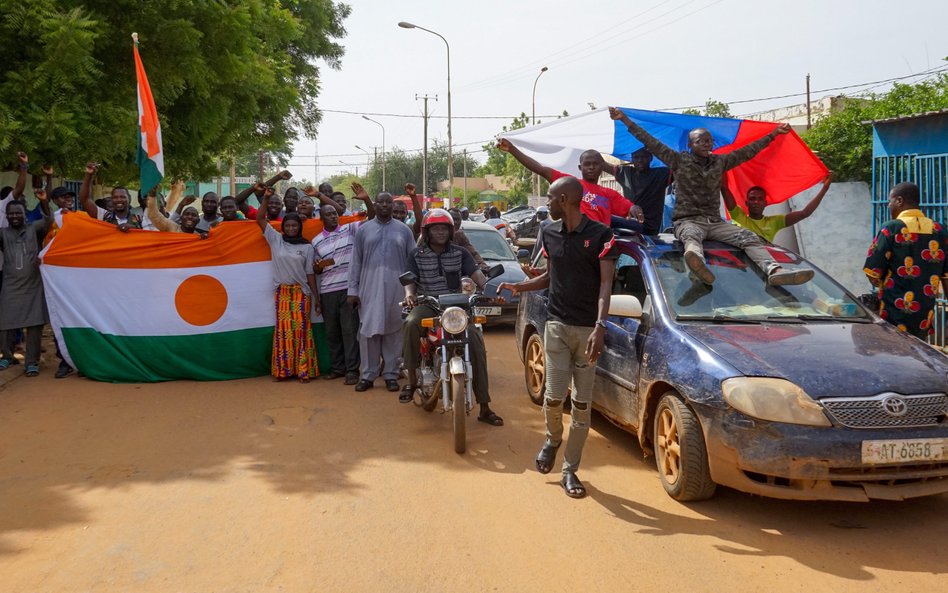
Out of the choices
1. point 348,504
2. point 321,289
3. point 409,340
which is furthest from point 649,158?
point 348,504

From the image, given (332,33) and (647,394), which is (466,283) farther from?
(332,33)

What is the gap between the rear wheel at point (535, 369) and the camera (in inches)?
288

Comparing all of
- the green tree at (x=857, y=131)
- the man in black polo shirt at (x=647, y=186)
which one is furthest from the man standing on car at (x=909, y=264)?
the green tree at (x=857, y=131)

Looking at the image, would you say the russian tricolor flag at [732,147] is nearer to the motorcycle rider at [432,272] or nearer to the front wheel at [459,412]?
the motorcycle rider at [432,272]

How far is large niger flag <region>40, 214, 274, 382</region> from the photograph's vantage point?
27.9ft

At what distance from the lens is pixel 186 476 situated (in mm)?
5488

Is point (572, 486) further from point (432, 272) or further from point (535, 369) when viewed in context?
point (432, 272)

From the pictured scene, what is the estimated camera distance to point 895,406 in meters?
4.29


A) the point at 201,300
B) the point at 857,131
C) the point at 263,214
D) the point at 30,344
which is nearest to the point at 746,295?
the point at 263,214

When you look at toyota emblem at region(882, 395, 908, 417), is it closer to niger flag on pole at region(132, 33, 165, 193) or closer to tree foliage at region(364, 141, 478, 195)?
niger flag on pole at region(132, 33, 165, 193)

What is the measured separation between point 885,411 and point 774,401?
1.90 ft

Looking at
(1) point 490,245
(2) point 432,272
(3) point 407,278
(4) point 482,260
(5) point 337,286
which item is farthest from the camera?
(1) point 490,245

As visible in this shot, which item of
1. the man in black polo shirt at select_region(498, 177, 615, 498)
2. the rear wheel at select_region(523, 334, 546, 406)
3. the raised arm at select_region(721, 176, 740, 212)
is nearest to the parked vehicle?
the rear wheel at select_region(523, 334, 546, 406)

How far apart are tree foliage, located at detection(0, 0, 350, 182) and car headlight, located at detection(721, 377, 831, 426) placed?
781cm
